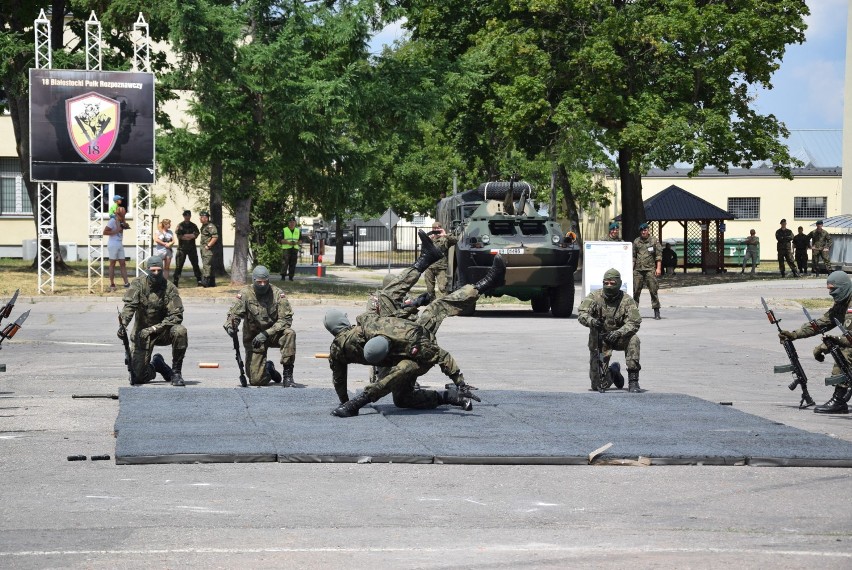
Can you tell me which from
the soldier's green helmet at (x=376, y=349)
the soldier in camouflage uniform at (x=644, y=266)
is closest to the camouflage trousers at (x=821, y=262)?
the soldier in camouflage uniform at (x=644, y=266)

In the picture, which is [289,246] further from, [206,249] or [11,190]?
[11,190]

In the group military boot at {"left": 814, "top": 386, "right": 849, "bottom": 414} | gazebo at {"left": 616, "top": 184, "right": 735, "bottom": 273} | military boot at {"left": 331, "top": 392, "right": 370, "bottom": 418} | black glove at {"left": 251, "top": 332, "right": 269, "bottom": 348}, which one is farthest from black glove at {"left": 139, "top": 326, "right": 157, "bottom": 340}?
gazebo at {"left": 616, "top": 184, "right": 735, "bottom": 273}

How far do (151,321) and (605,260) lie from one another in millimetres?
11506

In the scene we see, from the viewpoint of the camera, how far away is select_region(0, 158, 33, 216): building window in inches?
1978

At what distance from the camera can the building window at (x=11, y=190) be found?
165ft

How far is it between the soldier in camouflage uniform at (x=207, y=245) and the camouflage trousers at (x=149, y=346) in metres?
15.8

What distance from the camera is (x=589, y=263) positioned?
25.5 meters

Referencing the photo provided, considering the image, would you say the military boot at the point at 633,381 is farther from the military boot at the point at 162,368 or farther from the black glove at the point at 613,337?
the military boot at the point at 162,368

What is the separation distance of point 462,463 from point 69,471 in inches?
122

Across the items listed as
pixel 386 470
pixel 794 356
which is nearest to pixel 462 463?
pixel 386 470

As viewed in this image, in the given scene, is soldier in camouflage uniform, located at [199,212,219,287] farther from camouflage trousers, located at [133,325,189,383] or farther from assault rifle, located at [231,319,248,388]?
assault rifle, located at [231,319,248,388]

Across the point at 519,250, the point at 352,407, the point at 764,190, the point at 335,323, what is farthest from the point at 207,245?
the point at 764,190

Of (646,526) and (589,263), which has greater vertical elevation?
(589,263)

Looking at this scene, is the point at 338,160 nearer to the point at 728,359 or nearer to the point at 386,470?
the point at 728,359
